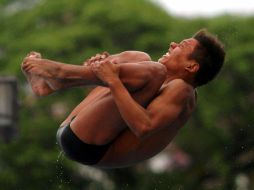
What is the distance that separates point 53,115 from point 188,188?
480 cm

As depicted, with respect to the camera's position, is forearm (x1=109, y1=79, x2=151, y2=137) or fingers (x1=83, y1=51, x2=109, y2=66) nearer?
forearm (x1=109, y1=79, x2=151, y2=137)

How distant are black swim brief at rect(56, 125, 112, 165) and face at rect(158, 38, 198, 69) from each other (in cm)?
81

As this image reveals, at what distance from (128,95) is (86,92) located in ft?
76.1

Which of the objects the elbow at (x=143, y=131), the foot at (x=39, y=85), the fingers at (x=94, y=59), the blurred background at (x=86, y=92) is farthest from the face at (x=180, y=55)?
the blurred background at (x=86, y=92)

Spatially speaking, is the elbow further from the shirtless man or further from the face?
the face

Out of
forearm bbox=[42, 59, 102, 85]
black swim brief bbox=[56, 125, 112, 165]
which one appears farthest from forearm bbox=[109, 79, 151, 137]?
black swim brief bbox=[56, 125, 112, 165]

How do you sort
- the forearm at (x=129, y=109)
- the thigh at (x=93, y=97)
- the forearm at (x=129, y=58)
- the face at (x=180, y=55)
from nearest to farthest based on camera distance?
the forearm at (x=129, y=109) → the forearm at (x=129, y=58) → the thigh at (x=93, y=97) → the face at (x=180, y=55)

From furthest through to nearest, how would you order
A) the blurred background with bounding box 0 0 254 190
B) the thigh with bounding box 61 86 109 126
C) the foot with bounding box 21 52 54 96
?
the blurred background with bounding box 0 0 254 190
the thigh with bounding box 61 86 109 126
the foot with bounding box 21 52 54 96

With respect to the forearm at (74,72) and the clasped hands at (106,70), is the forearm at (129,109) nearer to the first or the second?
the clasped hands at (106,70)

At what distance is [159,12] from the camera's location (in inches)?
1342

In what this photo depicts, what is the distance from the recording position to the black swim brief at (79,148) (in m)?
8.21

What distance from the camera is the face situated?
830 cm

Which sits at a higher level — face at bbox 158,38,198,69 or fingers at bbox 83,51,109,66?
fingers at bbox 83,51,109,66

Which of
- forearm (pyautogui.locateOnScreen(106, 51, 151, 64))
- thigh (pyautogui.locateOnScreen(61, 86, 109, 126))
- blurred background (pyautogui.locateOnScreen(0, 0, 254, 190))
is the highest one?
forearm (pyautogui.locateOnScreen(106, 51, 151, 64))
